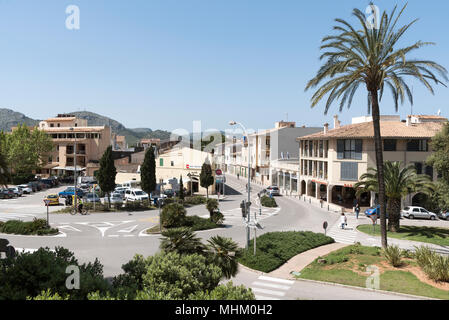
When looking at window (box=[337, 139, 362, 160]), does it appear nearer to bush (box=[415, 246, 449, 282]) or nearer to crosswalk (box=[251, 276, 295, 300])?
bush (box=[415, 246, 449, 282])

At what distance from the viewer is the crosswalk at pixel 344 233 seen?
27438 millimetres

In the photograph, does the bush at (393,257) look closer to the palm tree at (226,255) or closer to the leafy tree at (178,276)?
the palm tree at (226,255)

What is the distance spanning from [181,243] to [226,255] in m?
1.70

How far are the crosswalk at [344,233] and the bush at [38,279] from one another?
21900 millimetres

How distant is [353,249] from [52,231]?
72.8ft

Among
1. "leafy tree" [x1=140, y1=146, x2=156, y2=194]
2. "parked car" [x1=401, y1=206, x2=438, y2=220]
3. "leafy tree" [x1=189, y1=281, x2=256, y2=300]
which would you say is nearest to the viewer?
"leafy tree" [x1=189, y1=281, x2=256, y2=300]

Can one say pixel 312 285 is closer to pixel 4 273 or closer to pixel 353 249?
pixel 353 249

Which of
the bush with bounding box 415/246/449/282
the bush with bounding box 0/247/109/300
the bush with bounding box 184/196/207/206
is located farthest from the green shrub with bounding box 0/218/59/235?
the bush with bounding box 415/246/449/282

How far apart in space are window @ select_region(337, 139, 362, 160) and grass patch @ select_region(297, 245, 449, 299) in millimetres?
24642

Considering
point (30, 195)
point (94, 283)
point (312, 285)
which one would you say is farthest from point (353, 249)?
point (30, 195)

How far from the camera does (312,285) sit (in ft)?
55.1

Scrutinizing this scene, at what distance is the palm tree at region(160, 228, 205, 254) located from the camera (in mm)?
12680

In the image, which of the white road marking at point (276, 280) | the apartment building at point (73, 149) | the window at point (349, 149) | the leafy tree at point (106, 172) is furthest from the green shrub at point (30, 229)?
the apartment building at point (73, 149)

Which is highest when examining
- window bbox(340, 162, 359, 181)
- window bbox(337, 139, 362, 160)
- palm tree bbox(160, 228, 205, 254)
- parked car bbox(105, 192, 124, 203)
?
window bbox(337, 139, 362, 160)
